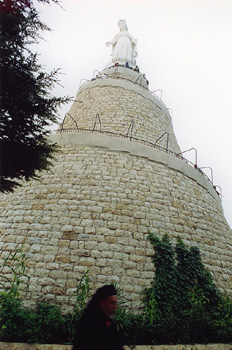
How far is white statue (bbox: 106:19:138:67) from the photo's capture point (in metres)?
17.9

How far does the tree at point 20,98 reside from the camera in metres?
3.66

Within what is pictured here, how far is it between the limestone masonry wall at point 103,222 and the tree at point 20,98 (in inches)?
82.7

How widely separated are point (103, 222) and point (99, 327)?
13.1 feet

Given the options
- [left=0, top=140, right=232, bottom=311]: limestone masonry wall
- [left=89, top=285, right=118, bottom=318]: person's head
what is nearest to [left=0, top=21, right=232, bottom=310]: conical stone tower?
[left=0, top=140, right=232, bottom=311]: limestone masonry wall

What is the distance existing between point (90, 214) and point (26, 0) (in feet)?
15.4

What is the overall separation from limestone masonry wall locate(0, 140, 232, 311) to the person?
3265 mm

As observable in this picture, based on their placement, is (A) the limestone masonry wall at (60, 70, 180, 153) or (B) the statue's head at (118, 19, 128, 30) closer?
(A) the limestone masonry wall at (60, 70, 180, 153)

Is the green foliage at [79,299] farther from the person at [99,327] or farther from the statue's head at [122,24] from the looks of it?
the statue's head at [122,24]

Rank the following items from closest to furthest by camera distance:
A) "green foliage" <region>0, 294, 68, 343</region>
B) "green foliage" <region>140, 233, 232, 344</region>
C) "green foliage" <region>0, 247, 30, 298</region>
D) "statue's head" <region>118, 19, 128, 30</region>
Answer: "green foliage" <region>0, 294, 68, 343</region> < "green foliage" <region>140, 233, 232, 344</region> < "green foliage" <region>0, 247, 30, 298</region> < "statue's head" <region>118, 19, 128, 30</region>

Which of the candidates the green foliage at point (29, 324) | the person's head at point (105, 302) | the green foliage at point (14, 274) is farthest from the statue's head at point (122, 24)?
the person's head at point (105, 302)

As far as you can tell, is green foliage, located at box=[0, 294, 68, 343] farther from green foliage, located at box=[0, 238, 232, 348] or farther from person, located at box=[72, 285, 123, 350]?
person, located at box=[72, 285, 123, 350]

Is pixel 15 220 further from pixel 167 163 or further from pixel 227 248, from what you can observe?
pixel 227 248

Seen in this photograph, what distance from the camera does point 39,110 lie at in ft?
13.0

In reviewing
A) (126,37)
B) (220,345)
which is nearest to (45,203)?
(220,345)
